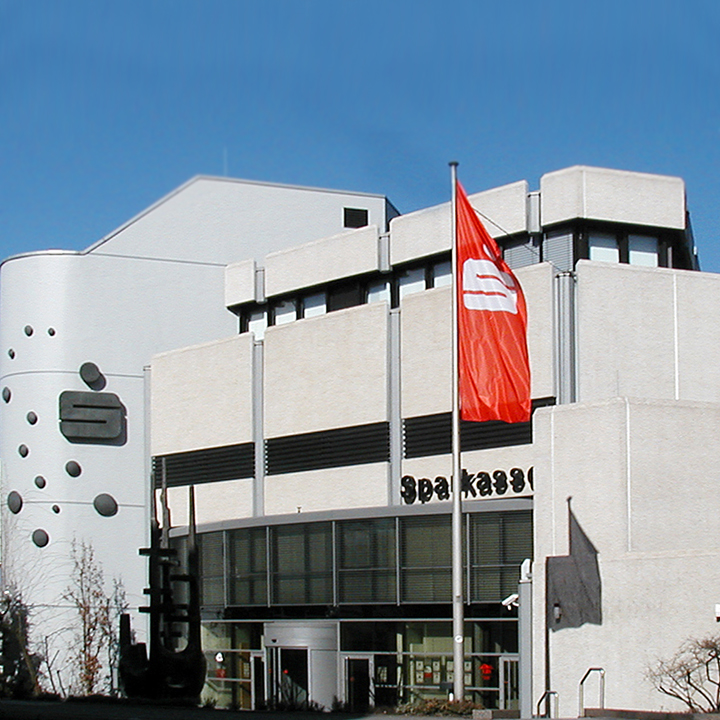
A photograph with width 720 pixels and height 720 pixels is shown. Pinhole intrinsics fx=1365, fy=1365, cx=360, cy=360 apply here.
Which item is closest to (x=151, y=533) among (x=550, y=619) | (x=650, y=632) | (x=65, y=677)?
(x=65, y=677)

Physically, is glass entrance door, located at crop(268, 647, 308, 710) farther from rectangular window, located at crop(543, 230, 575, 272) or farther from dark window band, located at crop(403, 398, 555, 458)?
rectangular window, located at crop(543, 230, 575, 272)

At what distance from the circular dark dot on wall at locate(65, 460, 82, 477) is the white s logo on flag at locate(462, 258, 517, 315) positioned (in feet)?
79.5

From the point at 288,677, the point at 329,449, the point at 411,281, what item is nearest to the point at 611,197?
the point at 411,281

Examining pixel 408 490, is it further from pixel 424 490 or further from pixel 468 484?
pixel 468 484

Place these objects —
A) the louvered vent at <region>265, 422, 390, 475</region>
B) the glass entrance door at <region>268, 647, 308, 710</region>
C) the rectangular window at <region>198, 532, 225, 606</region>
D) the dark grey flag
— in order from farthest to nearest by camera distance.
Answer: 1. the rectangular window at <region>198, 532, 225, 606</region>
2. the louvered vent at <region>265, 422, 390, 475</region>
3. the glass entrance door at <region>268, 647, 308, 710</region>
4. the dark grey flag

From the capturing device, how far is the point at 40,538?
50688 millimetres

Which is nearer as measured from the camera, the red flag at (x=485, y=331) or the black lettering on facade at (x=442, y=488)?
the red flag at (x=485, y=331)

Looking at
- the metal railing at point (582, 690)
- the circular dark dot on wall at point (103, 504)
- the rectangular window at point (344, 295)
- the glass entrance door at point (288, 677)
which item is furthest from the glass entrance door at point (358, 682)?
the circular dark dot on wall at point (103, 504)

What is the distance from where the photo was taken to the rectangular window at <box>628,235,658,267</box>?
41562 millimetres

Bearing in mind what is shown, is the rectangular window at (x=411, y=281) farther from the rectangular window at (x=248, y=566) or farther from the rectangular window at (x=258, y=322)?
the rectangular window at (x=248, y=566)

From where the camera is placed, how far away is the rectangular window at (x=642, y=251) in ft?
136

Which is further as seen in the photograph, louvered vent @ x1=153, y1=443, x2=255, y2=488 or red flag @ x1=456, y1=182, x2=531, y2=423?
louvered vent @ x1=153, y1=443, x2=255, y2=488

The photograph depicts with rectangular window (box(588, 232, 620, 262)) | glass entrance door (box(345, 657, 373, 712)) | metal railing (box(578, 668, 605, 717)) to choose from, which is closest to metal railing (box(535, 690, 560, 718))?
metal railing (box(578, 668, 605, 717))

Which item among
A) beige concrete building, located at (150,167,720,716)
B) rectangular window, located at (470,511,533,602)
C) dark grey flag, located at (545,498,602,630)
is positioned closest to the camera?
dark grey flag, located at (545,498,602,630)
